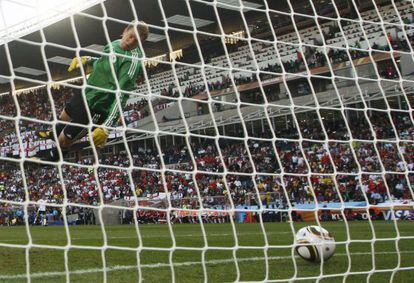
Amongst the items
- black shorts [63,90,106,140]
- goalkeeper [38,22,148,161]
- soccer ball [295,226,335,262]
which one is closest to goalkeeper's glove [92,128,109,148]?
goalkeeper [38,22,148,161]

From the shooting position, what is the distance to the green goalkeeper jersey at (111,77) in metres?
4.17

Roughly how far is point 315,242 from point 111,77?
217cm

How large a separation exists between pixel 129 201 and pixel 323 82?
8146 mm

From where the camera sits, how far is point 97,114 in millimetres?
4605

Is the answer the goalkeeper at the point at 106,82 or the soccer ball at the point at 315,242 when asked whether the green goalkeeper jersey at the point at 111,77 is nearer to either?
the goalkeeper at the point at 106,82

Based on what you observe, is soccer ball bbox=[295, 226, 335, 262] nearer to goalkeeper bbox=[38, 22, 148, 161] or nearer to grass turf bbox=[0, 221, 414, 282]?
grass turf bbox=[0, 221, 414, 282]

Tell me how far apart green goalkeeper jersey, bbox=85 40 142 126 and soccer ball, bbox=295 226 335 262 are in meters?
1.86

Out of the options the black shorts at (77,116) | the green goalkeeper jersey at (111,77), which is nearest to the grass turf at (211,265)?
the black shorts at (77,116)

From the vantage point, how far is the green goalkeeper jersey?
417 centimetres

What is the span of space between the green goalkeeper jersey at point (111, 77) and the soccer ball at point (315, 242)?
6.11 ft

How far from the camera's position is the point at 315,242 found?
14.8 feet

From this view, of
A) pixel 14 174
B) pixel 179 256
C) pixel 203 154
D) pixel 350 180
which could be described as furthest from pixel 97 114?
pixel 14 174

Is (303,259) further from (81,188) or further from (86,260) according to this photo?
(81,188)

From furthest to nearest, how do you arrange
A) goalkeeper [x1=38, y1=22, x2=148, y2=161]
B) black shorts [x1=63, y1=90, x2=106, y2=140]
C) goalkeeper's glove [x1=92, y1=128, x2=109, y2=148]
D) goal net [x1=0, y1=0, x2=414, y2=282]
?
goal net [x1=0, y1=0, x2=414, y2=282], black shorts [x1=63, y1=90, x2=106, y2=140], goalkeeper [x1=38, y1=22, x2=148, y2=161], goalkeeper's glove [x1=92, y1=128, x2=109, y2=148]
